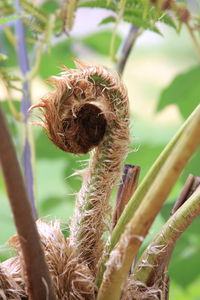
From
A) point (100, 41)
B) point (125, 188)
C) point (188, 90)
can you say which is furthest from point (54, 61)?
point (125, 188)

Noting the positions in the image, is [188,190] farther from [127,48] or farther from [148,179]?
[127,48]

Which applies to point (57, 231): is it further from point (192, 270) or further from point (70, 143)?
point (192, 270)

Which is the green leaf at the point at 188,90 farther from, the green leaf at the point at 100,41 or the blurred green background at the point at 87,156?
the green leaf at the point at 100,41

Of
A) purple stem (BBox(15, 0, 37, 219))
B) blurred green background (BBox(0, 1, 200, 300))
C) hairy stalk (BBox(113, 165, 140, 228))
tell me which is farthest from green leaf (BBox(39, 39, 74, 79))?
hairy stalk (BBox(113, 165, 140, 228))

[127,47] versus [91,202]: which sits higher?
[127,47]

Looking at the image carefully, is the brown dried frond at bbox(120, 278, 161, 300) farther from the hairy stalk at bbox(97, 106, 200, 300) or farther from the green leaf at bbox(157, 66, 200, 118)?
the green leaf at bbox(157, 66, 200, 118)

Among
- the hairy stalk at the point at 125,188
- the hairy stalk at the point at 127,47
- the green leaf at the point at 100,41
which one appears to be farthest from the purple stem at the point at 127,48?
the green leaf at the point at 100,41
